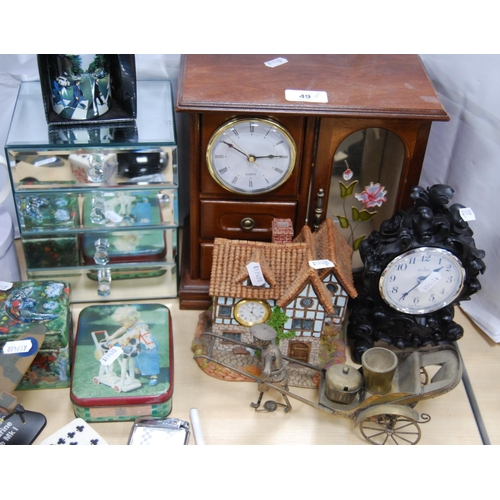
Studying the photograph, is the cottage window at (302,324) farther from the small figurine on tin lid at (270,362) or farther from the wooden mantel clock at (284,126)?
the wooden mantel clock at (284,126)

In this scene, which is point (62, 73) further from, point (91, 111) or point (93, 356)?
point (93, 356)

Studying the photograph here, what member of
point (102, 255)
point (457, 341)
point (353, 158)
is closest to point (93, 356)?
point (102, 255)

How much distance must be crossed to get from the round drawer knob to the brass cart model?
0.30m

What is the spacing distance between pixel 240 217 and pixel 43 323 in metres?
A: 0.56

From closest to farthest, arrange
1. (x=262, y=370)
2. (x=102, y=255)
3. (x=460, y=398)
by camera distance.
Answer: (x=262, y=370) < (x=460, y=398) < (x=102, y=255)

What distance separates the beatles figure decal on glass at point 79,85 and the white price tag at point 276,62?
0.40 meters

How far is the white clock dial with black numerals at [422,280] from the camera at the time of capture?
1709mm

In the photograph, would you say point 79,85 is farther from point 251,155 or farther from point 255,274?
point 255,274

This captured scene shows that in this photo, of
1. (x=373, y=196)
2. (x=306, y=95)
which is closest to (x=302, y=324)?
(x=373, y=196)

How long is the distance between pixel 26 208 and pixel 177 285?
46 centimetres

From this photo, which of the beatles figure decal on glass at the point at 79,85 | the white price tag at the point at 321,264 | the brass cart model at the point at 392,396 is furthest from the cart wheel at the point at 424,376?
the beatles figure decal on glass at the point at 79,85

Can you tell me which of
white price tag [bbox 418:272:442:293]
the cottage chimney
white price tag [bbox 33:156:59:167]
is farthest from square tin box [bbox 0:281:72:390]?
white price tag [bbox 418:272:442:293]

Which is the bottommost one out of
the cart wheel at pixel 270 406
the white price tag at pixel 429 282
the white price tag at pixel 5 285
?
the cart wheel at pixel 270 406

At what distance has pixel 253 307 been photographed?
5.80ft
